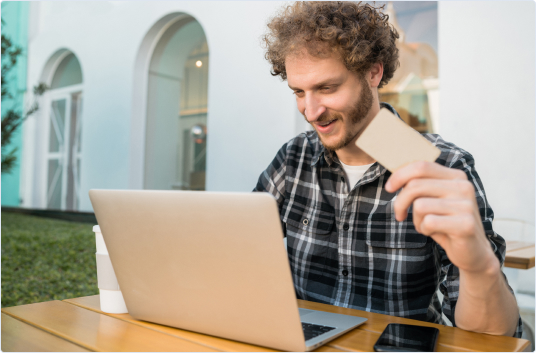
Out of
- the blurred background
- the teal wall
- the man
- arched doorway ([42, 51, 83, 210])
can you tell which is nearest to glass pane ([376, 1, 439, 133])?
the blurred background

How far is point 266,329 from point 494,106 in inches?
99.2

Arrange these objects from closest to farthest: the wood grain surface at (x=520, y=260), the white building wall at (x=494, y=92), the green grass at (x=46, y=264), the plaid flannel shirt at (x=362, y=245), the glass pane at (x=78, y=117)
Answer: the plaid flannel shirt at (x=362, y=245)
the wood grain surface at (x=520, y=260)
the white building wall at (x=494, y=92)
the green grass at (x=46, y=264)
the glass pane at (x=78, y=117)

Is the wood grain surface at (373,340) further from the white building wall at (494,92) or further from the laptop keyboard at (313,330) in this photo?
the white building wall at (494,92)

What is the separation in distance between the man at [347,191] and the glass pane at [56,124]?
20.2 feet

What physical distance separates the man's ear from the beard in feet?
0.31

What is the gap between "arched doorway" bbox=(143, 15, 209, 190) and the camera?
→ 464 centimetres

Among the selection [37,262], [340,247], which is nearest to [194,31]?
[37,262]

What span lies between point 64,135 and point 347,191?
20.8 feet

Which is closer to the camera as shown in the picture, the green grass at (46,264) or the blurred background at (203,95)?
the blurred background at (203,95)

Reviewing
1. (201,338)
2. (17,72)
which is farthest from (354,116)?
(17,72)

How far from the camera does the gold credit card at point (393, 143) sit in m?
0.61

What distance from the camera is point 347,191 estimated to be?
1204mm

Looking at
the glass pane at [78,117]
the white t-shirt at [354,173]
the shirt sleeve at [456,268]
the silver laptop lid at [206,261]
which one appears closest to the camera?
the silver laptop lid at [206,261]

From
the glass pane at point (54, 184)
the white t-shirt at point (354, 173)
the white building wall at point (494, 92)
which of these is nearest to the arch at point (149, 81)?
the glass pane at point (54, 184)
